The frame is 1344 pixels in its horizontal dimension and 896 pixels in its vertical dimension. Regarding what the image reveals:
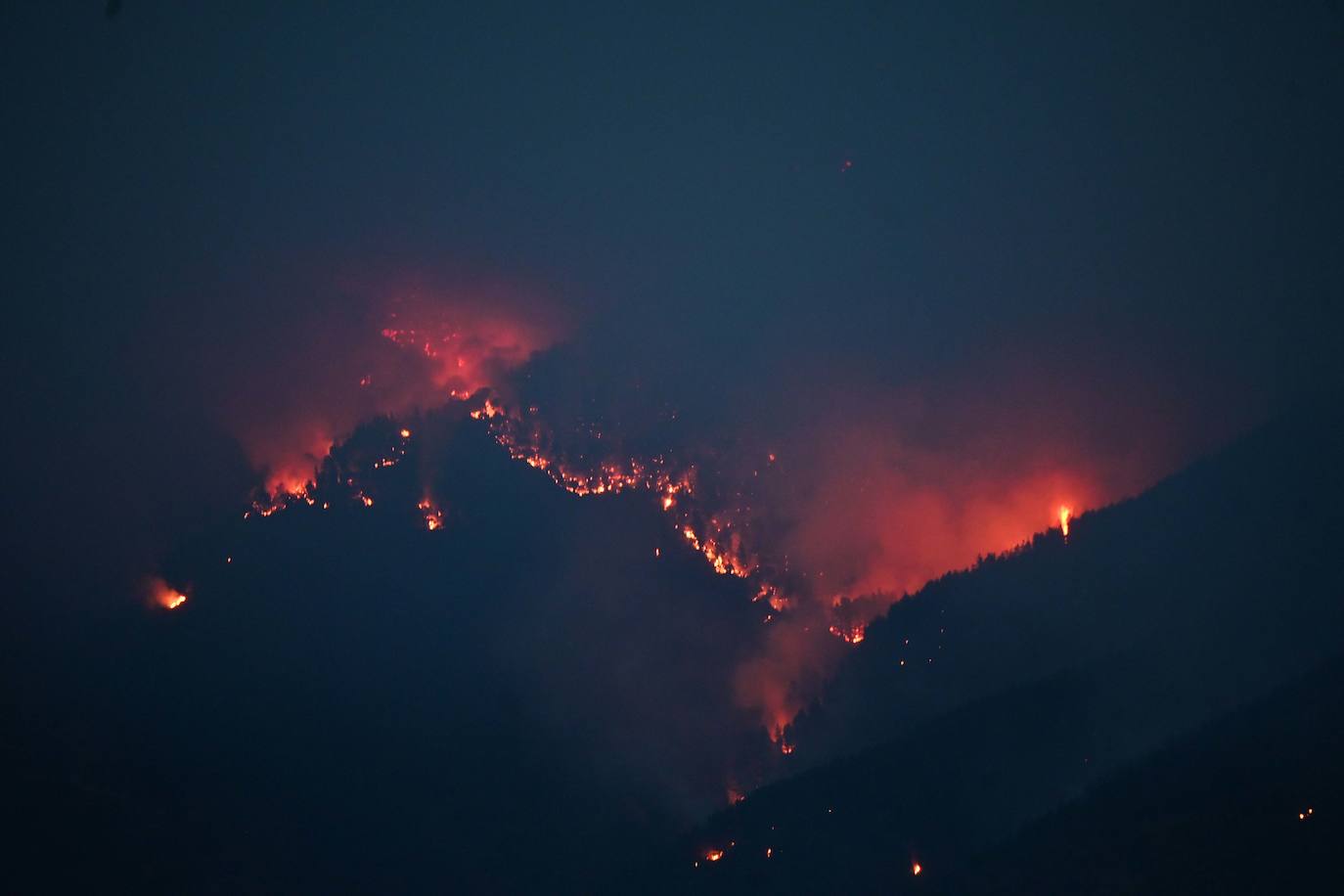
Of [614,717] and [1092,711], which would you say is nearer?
[1092,711]

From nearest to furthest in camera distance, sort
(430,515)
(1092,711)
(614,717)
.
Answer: (1092,711), (614,717), (430,515)

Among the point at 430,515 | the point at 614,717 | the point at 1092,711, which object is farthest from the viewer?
the point at 430,515

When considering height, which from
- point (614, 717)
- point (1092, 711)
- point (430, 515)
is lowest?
point (1092, 711)

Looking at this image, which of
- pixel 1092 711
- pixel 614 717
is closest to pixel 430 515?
pixel 614 717

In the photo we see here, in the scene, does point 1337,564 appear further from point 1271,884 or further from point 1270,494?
point 1271,884

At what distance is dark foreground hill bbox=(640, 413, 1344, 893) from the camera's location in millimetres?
36500

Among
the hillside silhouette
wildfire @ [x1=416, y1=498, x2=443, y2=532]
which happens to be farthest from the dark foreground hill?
wildfire @ [x1=416, y1=498, x2=443, y2=532]

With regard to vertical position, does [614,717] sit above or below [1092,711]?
above

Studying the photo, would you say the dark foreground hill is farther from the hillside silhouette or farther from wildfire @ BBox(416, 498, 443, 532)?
wildfire @ BBox(416, 498, 443, 532)

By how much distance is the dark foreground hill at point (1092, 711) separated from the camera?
A: 36.5 meters

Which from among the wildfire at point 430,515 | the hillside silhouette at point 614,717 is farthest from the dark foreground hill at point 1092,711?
the wildfire at point 430,515

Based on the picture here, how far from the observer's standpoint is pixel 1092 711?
44969 millimetres

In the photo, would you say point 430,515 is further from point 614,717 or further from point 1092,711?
point 1092,711

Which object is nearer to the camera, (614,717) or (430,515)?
(614,717)
